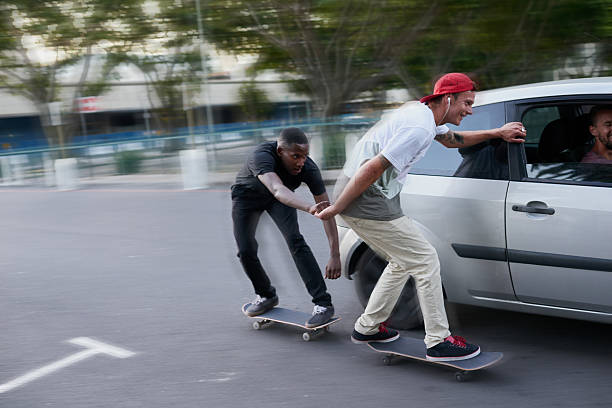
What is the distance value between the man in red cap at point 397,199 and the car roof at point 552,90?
0.67 ft

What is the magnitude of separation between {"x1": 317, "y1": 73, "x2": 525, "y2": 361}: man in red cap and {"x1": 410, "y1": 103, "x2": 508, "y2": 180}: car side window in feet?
0.38

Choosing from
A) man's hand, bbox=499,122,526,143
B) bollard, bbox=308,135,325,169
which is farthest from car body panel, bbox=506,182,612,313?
bollard, bbox=308,135,325,169

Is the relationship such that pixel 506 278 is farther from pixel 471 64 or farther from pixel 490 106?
pixel 471 64

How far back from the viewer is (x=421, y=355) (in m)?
3.94

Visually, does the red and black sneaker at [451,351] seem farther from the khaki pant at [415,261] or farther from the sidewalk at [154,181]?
the sidewalk at [154,181]

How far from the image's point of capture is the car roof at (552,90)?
3.81 meters

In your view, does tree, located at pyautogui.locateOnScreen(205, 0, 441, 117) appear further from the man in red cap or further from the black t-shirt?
the man in red cap

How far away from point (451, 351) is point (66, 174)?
1474 centimetres

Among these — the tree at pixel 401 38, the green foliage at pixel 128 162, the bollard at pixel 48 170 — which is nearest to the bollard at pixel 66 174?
the green foliage at pixel 128 162

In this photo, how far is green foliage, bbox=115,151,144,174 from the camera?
1684cm

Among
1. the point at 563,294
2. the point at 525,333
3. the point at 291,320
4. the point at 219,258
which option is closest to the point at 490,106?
the point at 563,294

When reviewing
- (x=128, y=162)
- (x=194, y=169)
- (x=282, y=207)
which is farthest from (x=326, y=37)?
(x=282, y=207)

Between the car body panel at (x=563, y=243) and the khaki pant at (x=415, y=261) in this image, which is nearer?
the car body panel at (x=563, y=243)

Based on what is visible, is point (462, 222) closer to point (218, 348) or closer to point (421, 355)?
point (421, 355)
